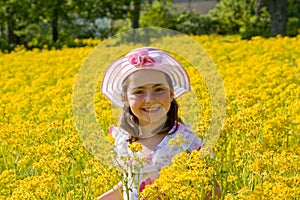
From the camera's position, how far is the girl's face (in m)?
3.79

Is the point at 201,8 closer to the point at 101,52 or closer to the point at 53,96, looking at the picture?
the point at 53,96

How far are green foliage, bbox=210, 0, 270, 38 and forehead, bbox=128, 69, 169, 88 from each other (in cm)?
1941

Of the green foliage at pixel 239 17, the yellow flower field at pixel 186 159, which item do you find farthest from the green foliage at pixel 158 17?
the yellow flower field at pixel 186 159

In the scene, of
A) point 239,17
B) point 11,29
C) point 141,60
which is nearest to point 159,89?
point 141,60

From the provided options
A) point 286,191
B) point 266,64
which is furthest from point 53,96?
point 286,191

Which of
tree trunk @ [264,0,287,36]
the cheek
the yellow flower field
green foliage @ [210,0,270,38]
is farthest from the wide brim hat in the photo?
green foliage @ [210,0,270,38]

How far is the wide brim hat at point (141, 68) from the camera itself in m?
3.79

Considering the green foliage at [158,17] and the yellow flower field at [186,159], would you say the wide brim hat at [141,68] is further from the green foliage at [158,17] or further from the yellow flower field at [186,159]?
the green foliage at [158,17]

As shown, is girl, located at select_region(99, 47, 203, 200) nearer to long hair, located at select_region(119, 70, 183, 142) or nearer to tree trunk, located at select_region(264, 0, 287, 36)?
long hair, located at select_region(119, 70, 183, 142)

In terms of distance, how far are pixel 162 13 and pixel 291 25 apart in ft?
13.9

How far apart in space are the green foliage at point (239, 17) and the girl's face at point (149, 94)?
63.7 feet

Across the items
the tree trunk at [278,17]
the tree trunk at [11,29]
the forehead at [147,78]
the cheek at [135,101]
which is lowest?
the tree trunk at [11,29]

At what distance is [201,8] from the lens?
37344 millimetres

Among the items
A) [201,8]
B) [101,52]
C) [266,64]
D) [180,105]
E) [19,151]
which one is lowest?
[201,8]
